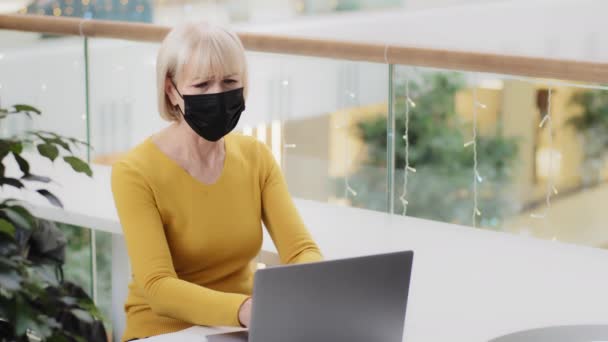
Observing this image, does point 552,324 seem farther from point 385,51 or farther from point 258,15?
point 258,15

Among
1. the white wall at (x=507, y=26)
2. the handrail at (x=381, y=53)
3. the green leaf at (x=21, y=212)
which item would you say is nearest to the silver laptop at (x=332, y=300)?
the green leaf at (x=21, y=212)

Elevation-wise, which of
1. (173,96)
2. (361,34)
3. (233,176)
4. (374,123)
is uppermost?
(173,96)

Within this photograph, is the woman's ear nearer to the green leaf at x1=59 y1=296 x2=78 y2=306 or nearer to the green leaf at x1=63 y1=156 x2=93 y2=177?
the green leaf at x1=63 y1=156 x2=93 y2=177

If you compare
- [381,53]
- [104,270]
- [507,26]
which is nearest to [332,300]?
[381,53]

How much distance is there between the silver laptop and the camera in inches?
62.4

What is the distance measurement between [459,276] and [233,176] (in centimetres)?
57

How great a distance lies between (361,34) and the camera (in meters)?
11.2

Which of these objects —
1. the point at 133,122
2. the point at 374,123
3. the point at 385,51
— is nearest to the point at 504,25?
the point at 374,123

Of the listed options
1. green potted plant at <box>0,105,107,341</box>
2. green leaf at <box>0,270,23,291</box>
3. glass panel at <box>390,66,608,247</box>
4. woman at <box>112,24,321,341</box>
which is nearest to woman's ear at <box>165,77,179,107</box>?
woman at <box>112,24,321,341</box>

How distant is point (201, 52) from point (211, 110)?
0.12m

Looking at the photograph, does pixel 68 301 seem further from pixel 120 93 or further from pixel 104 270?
pixel 120 93

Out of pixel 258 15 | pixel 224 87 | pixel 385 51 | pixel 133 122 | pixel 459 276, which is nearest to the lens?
pixel 224 87

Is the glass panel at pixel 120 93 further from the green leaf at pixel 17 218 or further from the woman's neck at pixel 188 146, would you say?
the green leaf at pixel 17 218

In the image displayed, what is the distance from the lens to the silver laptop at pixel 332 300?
5.20 feet
